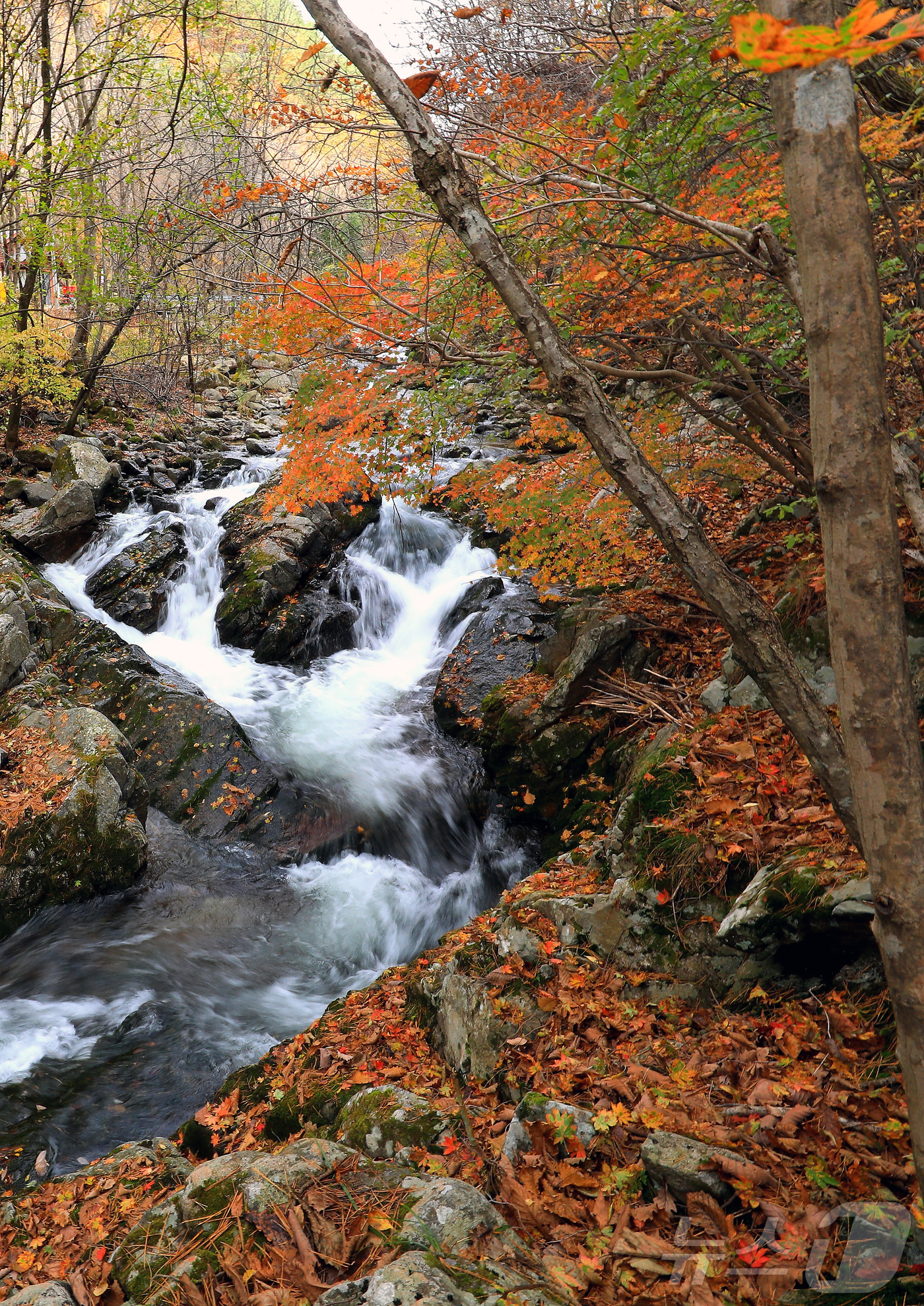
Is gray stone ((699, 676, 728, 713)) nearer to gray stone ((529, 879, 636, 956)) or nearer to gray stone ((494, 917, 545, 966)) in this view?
gray stone ((529, 879, 636, 956))

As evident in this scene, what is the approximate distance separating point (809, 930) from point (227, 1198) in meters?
2.88

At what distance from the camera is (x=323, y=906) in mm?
7641

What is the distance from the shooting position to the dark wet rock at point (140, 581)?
12.1 metres

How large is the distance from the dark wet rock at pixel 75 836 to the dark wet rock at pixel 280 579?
413 cm

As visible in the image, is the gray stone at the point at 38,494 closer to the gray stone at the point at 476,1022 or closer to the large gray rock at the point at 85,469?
the large gray rock at the point at 85,469

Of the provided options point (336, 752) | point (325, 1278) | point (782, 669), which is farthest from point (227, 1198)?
point (336, 752)

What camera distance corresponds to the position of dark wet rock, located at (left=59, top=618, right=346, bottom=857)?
841cm

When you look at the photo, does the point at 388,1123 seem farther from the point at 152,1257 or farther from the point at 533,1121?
the point at 152,1257

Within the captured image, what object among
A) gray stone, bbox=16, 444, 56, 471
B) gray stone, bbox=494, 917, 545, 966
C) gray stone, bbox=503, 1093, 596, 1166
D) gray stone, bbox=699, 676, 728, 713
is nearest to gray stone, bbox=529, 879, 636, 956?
gray stone, bbox=494, 917, 545, 966

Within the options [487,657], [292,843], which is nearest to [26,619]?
[292,843]

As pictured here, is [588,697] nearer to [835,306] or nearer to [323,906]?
[323,906]

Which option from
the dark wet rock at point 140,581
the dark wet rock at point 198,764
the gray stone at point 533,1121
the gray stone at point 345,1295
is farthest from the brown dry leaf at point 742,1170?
the dark wet rock at point 140,581

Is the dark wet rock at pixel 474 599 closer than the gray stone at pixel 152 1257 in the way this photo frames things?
No

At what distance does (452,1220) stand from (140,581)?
12064 mm
